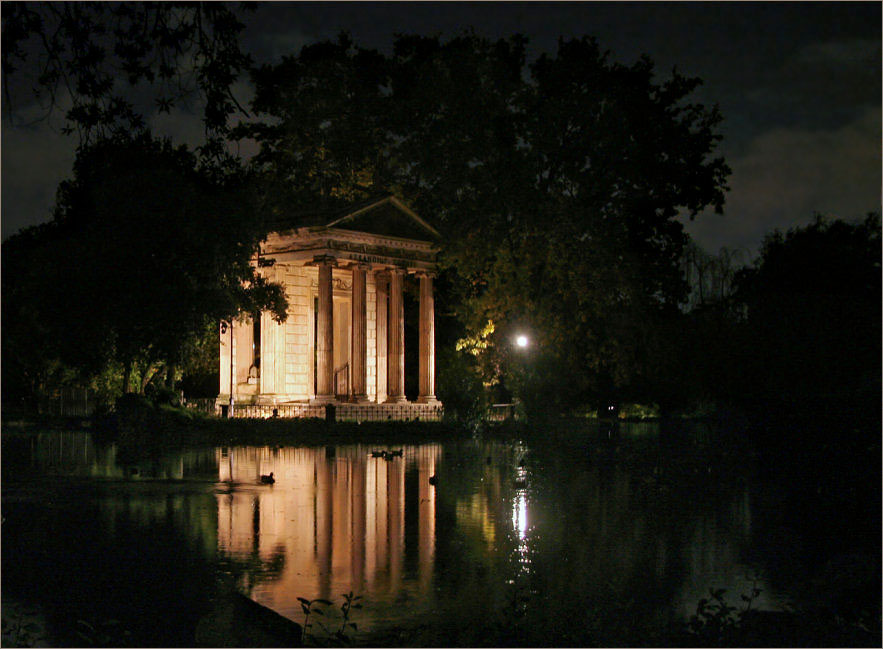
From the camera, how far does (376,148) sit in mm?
70188

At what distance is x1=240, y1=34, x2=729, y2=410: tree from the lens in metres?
51.1

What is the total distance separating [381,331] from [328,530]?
156 feet

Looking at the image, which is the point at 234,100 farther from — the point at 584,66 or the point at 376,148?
the point at 376,148

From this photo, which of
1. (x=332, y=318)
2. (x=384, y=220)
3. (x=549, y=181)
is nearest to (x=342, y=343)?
(x=332, y=318)

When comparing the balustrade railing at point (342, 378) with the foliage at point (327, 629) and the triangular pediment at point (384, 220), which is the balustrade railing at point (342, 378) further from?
the foliage at point (327, 629)

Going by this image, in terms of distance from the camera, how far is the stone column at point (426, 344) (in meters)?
62.4

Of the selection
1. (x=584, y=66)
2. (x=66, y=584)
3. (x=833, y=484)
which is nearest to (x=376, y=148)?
(x=584, y=66)

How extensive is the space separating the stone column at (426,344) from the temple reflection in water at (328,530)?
3189 centimetres

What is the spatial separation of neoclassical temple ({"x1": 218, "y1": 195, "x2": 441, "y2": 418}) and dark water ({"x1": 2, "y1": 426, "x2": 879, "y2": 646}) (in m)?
30.4

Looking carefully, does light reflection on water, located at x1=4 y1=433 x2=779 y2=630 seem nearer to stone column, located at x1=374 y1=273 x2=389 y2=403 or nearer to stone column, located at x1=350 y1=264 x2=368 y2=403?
stone column, located at x1=350 y1=264 x2=368 y2=403

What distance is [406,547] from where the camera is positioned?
15227mm

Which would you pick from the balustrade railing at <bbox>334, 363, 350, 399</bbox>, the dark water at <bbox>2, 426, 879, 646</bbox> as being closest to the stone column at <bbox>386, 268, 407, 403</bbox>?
the balustrade railing at <bbox>334, 363, 350, 399</bbox>

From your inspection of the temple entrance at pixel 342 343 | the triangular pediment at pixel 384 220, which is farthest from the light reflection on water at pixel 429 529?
the temple entrance at pixel 342 343

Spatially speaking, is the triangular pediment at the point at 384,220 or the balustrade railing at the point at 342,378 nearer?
the triangular pediment at the point at 384,220
